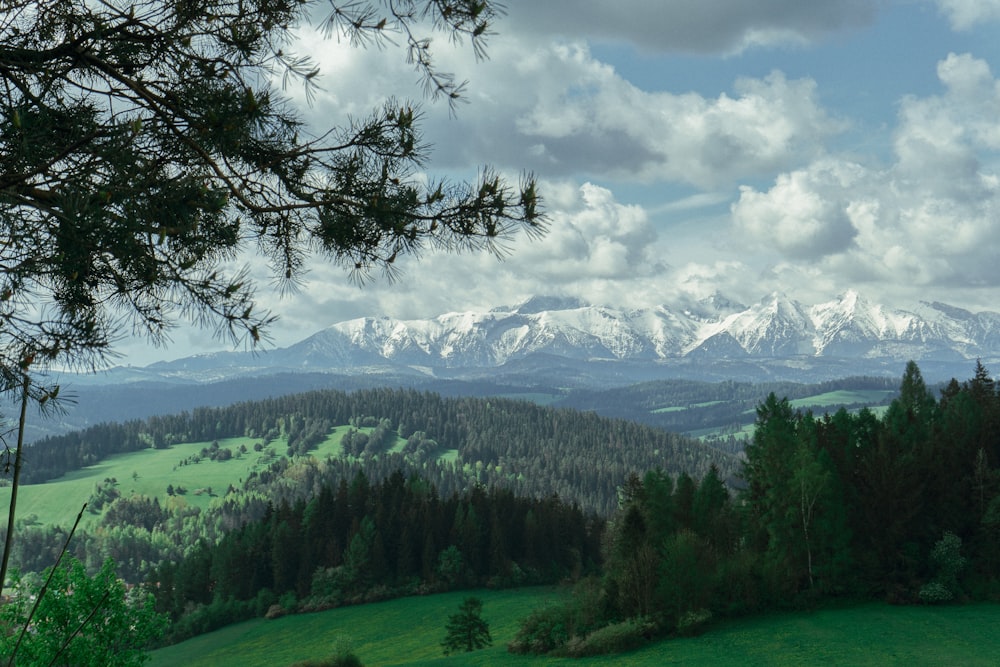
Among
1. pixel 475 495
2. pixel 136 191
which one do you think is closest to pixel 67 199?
pixel 136 191

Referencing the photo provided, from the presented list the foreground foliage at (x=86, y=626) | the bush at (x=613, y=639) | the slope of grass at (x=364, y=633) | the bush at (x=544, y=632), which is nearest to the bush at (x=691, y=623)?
the bush at (x=613, y=639)

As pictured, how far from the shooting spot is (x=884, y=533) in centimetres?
5409

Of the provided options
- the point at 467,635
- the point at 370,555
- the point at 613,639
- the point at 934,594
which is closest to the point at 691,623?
the point at 613,639

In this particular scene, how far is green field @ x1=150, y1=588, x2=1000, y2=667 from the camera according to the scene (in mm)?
40750

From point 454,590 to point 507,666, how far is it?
126 ft

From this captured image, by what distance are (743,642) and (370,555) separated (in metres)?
50.9

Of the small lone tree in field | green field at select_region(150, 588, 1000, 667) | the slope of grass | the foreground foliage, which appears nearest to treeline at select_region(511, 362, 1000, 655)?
green field at select_region(150, 588, 1000, 667)

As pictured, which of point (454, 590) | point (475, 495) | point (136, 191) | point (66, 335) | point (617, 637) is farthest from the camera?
point (475, 495)

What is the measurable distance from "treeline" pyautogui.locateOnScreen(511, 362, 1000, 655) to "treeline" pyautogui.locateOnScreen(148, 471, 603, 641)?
111 feet

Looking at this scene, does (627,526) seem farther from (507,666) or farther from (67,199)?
(67,199)

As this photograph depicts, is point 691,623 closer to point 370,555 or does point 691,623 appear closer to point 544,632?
point 544,632

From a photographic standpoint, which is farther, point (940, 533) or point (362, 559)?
point (362, 559)

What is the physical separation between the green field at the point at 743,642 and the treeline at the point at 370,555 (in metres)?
10.4

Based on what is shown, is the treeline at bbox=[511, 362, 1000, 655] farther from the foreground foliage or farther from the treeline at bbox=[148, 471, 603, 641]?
the treeline at bbox=[148, 471, 603, 641]
